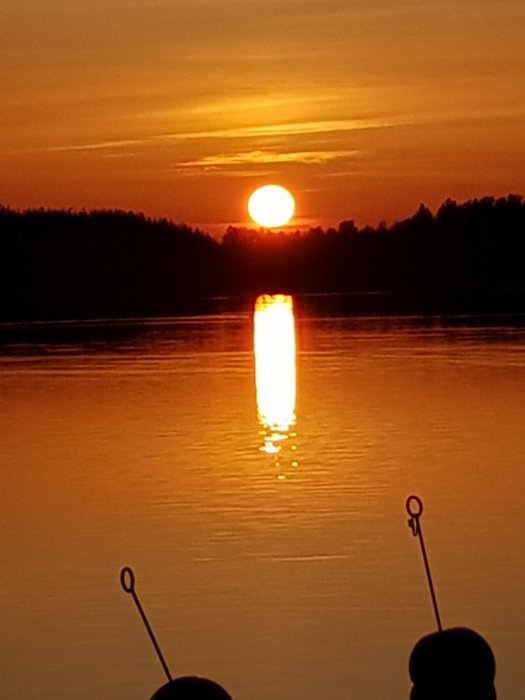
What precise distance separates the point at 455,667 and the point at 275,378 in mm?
19348

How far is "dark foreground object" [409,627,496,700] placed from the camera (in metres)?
6.90

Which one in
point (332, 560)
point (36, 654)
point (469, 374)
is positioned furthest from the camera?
point (469, 374)

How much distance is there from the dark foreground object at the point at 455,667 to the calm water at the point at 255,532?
5.70 ft

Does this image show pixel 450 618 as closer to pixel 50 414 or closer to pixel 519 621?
pixel 519 621

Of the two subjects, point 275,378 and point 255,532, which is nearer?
point 255,532

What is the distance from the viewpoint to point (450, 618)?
10.1 m

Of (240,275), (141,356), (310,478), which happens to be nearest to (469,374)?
(141,356)

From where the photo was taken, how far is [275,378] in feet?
86.1

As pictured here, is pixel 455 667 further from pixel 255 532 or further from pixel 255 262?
pixel 255 262

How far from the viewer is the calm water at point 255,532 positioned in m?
9.46

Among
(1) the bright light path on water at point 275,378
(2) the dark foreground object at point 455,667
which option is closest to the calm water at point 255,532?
(1) the bright light path on water at point 275,378

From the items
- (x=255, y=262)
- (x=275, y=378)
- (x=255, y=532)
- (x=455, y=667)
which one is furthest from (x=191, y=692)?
(x=255, y=262)

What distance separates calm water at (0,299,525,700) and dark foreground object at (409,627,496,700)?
1.74 meters

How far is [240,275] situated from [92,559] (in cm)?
9261
